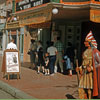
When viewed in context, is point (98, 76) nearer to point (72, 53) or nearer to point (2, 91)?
point (2, 91)

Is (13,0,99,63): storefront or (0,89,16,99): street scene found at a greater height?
(13,0,99,63): storefront

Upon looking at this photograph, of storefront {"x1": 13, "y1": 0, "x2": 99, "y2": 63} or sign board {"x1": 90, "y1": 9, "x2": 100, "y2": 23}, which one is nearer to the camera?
sign board {"x1": 90, "y1": 9, "x2": 100, "y2": 23}

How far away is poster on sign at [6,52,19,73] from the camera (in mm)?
10836

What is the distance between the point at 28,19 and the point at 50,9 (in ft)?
10.3

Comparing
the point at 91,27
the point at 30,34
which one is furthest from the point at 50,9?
the point at 30,34

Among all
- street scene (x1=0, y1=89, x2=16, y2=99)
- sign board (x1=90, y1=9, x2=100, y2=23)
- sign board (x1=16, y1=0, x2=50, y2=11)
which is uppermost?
sign board (x1=16, y1=0, x2=50, y2=11)

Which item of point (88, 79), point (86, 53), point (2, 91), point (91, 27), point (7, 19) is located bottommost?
point (2, 91)

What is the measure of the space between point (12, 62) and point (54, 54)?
228 cm

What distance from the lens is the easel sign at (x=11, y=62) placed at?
10.8 meters

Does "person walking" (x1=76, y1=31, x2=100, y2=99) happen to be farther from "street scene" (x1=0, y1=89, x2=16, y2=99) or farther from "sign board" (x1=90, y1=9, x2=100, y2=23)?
"sign board" (x1=90, y1=9, x2=100, y2=23)

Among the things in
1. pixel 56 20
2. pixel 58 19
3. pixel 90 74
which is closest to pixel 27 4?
pixel 58 19

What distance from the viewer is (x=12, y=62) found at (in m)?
11.0

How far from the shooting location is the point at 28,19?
15.0 metres

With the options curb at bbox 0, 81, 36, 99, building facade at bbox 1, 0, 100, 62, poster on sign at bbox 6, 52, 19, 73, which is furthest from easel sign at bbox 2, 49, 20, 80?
building facade at bbox 1, 0, 100, 62
